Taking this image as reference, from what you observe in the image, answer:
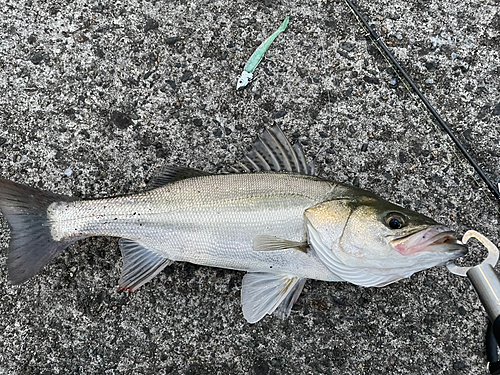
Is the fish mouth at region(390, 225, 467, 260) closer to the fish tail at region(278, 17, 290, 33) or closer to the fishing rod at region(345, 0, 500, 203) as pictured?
the fishing rod at region(345, 0, 500, 203)

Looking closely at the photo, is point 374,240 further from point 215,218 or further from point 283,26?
point 283,26

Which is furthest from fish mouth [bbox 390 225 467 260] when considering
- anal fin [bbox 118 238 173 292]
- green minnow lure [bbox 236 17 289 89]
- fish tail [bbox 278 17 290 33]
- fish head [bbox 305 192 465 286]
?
fish tail [bbox 278 17 290 33]

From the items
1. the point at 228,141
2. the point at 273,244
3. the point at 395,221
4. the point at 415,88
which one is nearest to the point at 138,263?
the point at 273,244

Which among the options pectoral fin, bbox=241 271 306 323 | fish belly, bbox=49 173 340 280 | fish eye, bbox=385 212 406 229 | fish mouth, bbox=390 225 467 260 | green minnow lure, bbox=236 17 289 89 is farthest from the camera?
green minnow lure, bbox=236 17 289 89

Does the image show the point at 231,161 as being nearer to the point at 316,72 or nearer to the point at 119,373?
the point at 316,72

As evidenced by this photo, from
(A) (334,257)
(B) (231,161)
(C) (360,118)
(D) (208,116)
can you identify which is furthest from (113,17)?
(A) (334,257)
